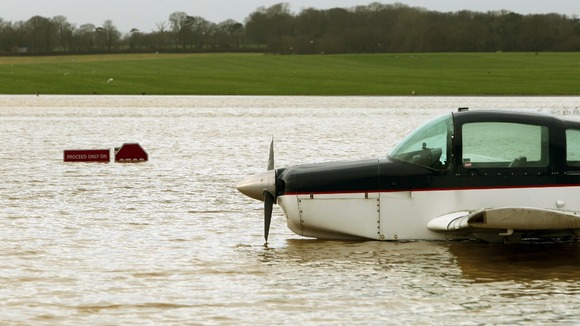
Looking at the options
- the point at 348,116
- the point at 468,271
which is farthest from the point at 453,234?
the point at 348,116

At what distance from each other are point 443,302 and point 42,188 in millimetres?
12433

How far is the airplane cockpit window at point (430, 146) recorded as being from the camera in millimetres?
14070

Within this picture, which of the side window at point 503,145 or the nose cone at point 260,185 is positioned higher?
the side window at point 503,145

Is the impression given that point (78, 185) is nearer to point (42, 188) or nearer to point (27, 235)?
point (42, 188)

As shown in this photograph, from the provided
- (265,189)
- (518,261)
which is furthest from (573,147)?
(265,189)

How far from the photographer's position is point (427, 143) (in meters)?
14.2

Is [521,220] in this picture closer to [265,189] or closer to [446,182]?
[446,182]

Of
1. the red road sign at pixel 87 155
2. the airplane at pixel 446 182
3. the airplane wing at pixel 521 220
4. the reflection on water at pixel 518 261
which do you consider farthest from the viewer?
the red road sign at pixel 87 155

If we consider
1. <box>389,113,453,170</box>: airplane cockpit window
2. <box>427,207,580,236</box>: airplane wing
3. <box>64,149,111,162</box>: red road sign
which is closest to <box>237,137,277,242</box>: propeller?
<box>389,113,453,170</box>: airplane cockpit window

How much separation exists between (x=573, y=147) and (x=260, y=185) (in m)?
3.94

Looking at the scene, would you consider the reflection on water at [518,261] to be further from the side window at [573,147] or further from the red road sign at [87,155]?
the red road sign at [87,155]

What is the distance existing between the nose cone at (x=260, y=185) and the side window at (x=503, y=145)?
2.40 m

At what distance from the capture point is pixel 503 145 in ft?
46.2

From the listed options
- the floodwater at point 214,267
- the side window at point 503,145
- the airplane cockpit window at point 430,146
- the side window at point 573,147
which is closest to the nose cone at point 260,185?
the floodwater at point 214,267
